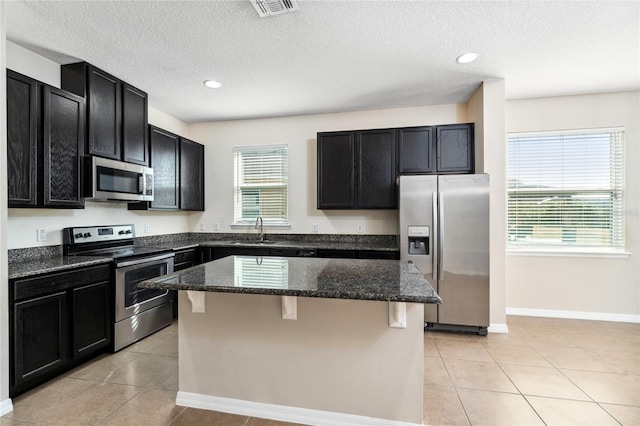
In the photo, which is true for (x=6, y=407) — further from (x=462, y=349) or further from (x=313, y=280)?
(x=462, y=349)

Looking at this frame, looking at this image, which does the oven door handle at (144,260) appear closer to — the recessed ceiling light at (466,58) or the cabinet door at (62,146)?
the cabinet door at (62,146)

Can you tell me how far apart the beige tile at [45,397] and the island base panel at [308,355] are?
90cm

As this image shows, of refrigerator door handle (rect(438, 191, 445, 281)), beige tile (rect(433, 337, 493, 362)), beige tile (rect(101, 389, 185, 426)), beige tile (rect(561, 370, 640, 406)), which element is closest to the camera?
beige tile (rect(101, 389, 185, 426))

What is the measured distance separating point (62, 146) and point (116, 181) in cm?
54

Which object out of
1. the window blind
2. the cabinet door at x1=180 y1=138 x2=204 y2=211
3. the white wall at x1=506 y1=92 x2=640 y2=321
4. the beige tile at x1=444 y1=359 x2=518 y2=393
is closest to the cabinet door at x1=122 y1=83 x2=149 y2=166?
the cabinet door at x1=180 y1=138 x2=204 y2=211

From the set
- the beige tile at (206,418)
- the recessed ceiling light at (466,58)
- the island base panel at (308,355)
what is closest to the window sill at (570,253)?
the recessed ceiling light at (466,58)

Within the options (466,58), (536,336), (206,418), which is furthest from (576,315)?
(206,418)

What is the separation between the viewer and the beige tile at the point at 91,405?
1903mm

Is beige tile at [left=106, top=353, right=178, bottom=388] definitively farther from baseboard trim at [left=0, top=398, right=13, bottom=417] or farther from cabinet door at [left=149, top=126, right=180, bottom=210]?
cabinet door at [left=149, top=126, right=180, bottom=210]

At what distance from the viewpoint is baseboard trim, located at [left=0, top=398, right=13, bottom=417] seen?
75.9 inches

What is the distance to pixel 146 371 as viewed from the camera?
8.13 feet

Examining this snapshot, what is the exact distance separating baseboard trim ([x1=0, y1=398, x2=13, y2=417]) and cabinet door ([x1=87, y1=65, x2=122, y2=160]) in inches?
77.4

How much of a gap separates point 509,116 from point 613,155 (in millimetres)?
1256

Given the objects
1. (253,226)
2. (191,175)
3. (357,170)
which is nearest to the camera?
(357,170)
